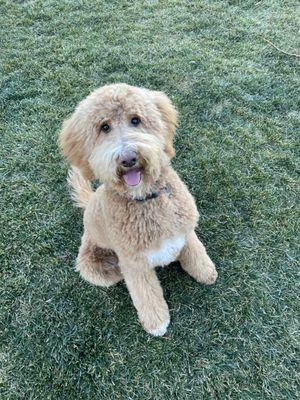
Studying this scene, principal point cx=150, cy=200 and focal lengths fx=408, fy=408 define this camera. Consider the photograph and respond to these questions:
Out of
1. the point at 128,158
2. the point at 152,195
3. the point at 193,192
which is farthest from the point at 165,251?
the point at 193,192

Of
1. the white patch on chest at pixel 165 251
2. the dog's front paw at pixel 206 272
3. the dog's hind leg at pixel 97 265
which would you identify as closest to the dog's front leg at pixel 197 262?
the dog's front paw at pixel 206 272

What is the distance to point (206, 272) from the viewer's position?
2.52 meters

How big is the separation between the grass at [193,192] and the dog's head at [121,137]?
3.27ft

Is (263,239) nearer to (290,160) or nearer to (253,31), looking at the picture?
(290,160)

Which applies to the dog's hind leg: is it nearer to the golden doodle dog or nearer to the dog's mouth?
the golden doodle dog

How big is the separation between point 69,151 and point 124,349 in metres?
1.21

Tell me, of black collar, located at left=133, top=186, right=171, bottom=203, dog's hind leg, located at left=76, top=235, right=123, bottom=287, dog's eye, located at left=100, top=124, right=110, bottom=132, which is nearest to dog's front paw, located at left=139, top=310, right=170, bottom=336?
dog's hind leg, located at left=76, top=235, right=123, bottom=287

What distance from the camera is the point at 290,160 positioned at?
10.1 ft

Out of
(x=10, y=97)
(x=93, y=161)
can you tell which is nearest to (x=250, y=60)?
(x=10, y=97)

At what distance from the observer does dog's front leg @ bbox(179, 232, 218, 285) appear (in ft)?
7.98

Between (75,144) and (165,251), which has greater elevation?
(75,144)

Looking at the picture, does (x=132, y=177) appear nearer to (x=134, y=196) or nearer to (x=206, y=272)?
(x=134, y=196)

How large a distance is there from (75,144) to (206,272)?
1.14 metres

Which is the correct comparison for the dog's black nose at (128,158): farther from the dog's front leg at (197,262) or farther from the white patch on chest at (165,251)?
the dog's front leg at (197,262)
